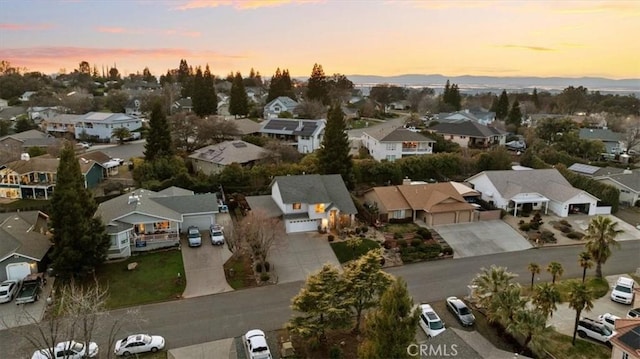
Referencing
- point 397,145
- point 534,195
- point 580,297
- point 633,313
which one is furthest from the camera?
point 397,145

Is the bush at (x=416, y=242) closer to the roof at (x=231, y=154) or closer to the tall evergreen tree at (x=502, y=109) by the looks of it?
the roof at (x=231, y=154)

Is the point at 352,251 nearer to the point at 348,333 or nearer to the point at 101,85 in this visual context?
the point at 348,333

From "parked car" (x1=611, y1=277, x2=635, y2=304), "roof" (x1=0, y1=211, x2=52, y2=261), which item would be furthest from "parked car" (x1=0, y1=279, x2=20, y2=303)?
"parked car" (x1=611, y1=277, x2=635, y2=304)

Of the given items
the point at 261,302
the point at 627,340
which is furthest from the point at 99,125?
the point at 627,340

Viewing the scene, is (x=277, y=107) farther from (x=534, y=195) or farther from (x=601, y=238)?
(x=601, y=238)

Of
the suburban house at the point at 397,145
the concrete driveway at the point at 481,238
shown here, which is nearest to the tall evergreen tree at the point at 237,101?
the suburban house at the point at 397,145
